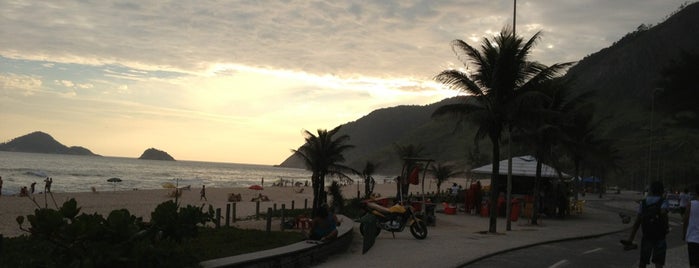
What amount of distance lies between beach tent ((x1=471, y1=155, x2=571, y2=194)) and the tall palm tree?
9085 mm

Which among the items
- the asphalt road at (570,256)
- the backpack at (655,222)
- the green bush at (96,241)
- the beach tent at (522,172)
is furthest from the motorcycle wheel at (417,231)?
the beach tent at (522,172)

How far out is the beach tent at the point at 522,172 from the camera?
1070 inches

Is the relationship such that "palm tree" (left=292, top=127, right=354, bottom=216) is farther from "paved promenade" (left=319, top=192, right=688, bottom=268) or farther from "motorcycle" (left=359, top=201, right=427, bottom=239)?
"motorcycle" (left=359, top=201, right=427, bottom=239)

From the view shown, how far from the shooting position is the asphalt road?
11526mm

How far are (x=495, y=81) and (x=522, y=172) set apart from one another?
10748 millimetres

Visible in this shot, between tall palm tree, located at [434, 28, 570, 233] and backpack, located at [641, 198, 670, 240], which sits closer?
backpack, located at [641, 198, 670, 240]

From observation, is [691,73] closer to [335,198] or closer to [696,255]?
[335,198]

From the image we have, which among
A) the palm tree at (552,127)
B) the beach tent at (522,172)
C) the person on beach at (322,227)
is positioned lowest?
the person on beach at (322,227)

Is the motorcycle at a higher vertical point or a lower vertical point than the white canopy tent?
lower

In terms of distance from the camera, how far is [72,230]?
234 inches

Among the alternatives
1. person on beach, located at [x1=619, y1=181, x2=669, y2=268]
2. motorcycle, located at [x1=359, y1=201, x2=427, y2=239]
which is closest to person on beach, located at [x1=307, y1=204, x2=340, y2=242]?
motorcycle, located at [x1=359, y1=201, x2=427, y2=239]

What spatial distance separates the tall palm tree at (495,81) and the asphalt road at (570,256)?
3033 millimetres

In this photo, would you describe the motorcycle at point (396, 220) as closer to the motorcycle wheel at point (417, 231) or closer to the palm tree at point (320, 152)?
the motorcycle wheel at point (417, 231)

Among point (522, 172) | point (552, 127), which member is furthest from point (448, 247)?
point (522, 172)
